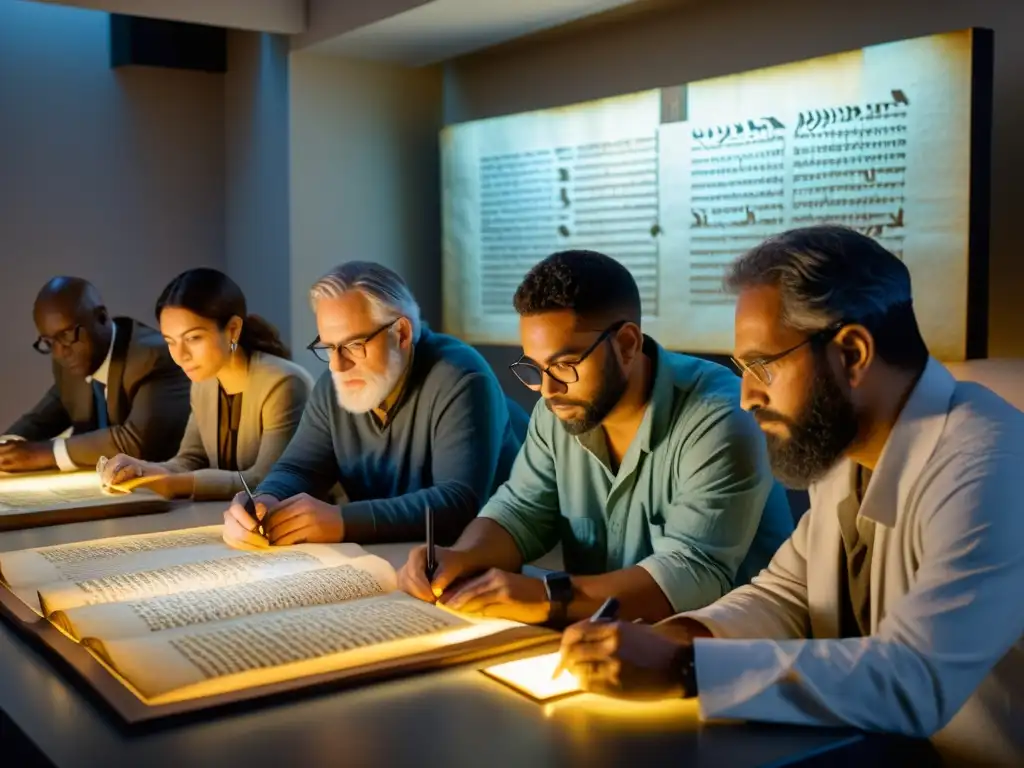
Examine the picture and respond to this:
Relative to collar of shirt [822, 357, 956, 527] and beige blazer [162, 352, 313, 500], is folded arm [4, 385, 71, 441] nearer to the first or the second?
beige blazer [162, 352, 313, 500]

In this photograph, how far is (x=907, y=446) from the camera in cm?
157

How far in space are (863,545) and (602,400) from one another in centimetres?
72

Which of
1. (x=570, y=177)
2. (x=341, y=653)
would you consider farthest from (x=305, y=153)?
(x=341, y=653)

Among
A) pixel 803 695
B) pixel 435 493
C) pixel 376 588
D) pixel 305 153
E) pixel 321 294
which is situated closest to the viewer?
pixel 803 695

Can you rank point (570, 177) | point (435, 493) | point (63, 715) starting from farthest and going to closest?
point (570, 177)
point (435, 493)
point (63, 715)

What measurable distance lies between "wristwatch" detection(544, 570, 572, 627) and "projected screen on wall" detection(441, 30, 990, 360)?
1.60 m

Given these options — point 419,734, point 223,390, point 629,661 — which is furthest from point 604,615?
point 223,390

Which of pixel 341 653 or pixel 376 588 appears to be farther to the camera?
pixel 376 588

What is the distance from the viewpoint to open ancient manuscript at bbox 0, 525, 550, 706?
1.66 meters

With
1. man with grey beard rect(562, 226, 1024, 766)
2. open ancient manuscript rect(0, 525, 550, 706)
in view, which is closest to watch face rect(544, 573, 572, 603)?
open ancient manuscript rect(0, 525, 550, 706)

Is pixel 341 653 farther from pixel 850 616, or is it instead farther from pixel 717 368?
pixel 717 368

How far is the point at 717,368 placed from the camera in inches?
93.1

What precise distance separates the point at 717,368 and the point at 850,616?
0.74 metres

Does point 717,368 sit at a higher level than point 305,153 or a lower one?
lower
